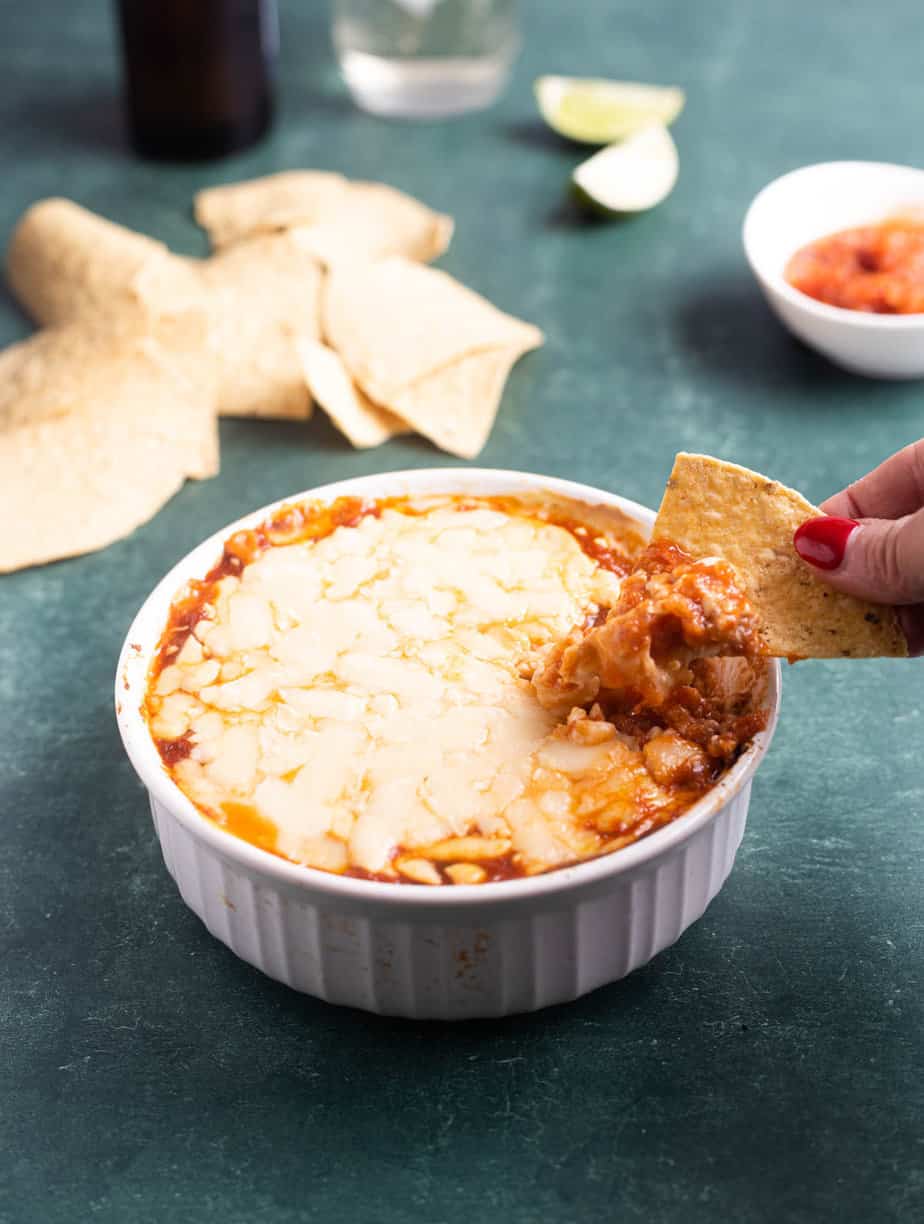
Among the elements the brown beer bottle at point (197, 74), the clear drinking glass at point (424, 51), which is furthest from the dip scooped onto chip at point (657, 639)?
the clear drinking glass at point (424, 51)

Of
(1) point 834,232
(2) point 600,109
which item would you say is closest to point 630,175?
(2) point 600,109

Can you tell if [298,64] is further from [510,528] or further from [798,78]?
[510,528]

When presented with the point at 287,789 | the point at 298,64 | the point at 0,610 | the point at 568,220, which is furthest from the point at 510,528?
the point at 298,64

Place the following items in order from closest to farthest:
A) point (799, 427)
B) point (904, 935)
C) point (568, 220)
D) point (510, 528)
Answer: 1. point (904, 935)
2. point (510, 528)
3. point (799, 427)
4. point (568, 220)

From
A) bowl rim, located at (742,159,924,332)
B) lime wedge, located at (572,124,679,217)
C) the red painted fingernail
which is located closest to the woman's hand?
the red painted fingernail

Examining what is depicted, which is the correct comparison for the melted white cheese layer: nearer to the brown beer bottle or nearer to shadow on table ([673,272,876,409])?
shadow on table ([673,272,876,409])

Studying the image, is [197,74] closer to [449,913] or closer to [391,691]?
[391,691]
